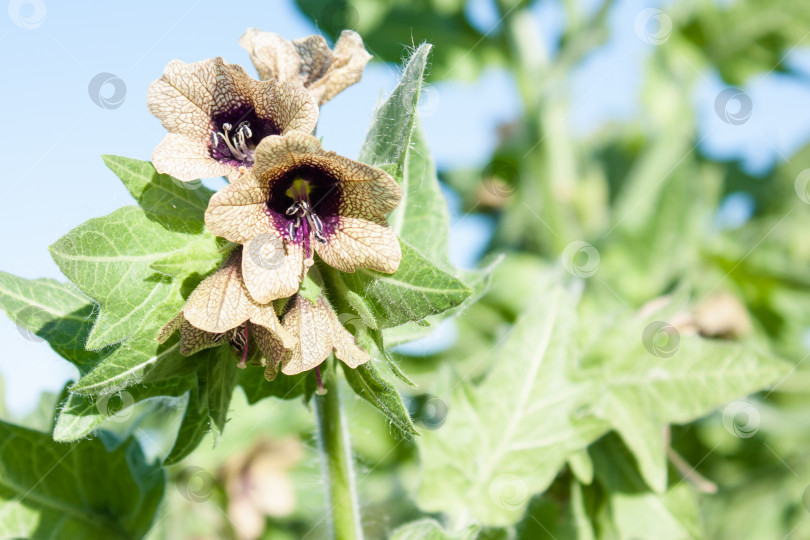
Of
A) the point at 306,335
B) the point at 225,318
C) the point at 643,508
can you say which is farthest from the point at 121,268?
the point at 643,508

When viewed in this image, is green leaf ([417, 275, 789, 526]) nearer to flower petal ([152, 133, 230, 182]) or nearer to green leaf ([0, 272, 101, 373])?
green leaf ([0, 272, 101, 373])

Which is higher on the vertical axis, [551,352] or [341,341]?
[341,341]

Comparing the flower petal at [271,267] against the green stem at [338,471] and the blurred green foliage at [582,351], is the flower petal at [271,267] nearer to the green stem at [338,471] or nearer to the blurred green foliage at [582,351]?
the blurred green foliage at [582,351]

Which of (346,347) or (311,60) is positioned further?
(311,60)

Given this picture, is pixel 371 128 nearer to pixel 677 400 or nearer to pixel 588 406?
pixel 588 406

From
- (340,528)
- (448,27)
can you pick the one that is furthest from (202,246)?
(448,27)

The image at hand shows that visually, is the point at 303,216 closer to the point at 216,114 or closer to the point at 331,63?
the point at 216,114
